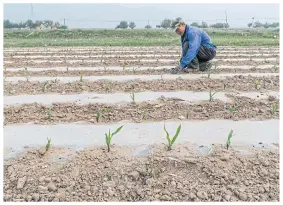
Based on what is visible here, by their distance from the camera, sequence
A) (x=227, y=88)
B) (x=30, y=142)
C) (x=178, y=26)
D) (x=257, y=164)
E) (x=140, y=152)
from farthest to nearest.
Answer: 1. (x=178, y=26)
2. (x=227, y=88)
3. (x=30, y=142)
4. (x=140, y=152)
5. (x=257, y=164)

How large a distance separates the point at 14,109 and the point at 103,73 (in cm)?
260

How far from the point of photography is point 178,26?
6477 mm

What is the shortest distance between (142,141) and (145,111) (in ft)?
2.42

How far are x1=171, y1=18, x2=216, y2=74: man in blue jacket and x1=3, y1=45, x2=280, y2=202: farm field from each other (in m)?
0.89

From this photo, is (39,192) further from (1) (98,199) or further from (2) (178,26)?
(2) (178,26)

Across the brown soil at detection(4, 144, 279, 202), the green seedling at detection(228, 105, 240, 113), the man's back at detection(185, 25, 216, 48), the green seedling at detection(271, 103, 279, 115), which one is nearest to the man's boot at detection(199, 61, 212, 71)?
the man's back at detection(185, 25, 216, 48)

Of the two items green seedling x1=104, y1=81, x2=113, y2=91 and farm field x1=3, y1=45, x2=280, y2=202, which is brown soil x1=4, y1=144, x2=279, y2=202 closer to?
farm field x1=3, y1=45, x2=280, y2=202

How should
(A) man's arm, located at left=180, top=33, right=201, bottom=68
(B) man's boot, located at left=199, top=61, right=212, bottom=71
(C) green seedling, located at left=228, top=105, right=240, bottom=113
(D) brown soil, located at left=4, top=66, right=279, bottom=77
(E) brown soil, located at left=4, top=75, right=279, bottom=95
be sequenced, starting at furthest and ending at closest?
(B) man's boot, located at left=199, top=61, right=212, bottom=71, (D) brown soil, located at left=4, top=66, right=279, bottom=77, (A) man's arm, located at left=180, top=33, right=201, bottom=68, (E) brown soil, located at left=4, top=75, right=279, bottom=95, (C) green seedling, located at left=228, top=105, right=240, bottom=113

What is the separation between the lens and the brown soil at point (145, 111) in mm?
3934

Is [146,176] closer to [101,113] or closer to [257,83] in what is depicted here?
[101,113]

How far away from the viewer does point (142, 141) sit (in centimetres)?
335

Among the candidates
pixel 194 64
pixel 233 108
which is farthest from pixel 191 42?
pixel 233 108

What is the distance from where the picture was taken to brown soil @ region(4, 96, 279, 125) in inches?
155

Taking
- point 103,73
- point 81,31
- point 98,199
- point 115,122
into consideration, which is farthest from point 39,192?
point 81,31
